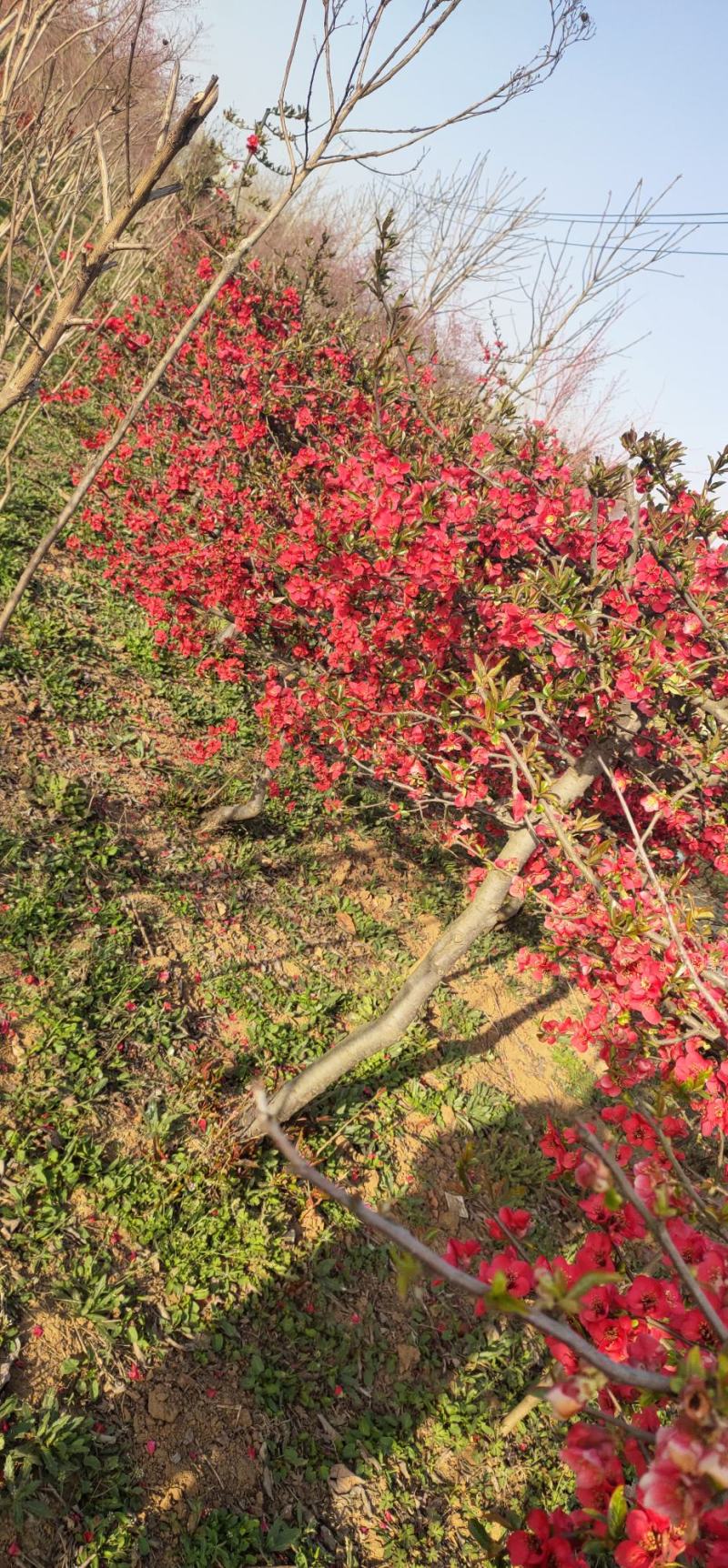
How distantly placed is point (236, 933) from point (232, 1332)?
7.45 ft

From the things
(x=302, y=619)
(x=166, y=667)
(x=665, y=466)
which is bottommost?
(x=166, y=667)

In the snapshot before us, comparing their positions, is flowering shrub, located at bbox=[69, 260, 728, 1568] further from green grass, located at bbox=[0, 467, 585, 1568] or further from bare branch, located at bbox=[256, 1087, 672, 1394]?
green grass, located at bbox=[0, 467, 585, 1568]

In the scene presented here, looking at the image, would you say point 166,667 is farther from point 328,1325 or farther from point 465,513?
point 328,1325

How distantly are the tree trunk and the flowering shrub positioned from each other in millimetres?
60

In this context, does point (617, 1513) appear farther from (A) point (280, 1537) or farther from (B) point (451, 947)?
(B) point (451, 947)

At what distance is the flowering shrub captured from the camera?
1.31 metres

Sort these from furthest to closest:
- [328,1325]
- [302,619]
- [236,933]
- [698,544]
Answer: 1. [236,933]
2. [302,619]
3. [328,1325]
4. [698,544]

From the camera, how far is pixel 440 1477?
10.8 ft

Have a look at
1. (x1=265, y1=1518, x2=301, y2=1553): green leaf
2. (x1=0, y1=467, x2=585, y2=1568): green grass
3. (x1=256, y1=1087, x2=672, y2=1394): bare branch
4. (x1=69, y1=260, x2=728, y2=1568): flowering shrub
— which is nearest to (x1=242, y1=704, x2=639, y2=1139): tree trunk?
(x1=69, y1=260, x2=728, y2=1568): flowering shrub

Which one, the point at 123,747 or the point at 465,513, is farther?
the point at 123,747

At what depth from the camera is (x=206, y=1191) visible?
12.1 ft

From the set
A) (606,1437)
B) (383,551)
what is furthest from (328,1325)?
(383,551)

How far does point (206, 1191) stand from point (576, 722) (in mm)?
3033

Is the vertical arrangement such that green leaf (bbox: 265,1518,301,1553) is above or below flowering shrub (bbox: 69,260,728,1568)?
below
